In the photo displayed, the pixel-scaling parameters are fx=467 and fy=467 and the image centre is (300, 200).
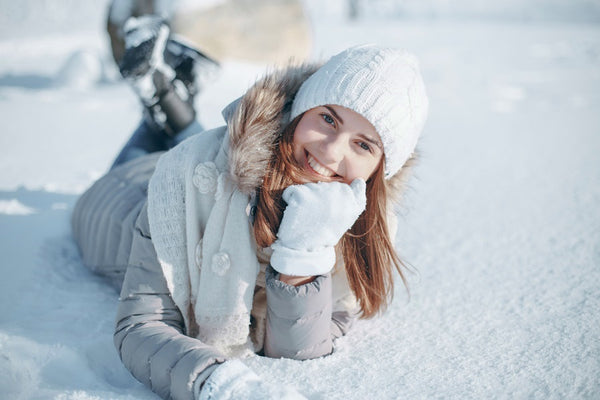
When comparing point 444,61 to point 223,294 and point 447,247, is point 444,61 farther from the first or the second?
point 223,294

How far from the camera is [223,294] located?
101cm

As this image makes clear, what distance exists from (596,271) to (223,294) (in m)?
1.15

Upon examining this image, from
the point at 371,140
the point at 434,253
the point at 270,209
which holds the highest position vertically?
the point at 371,140

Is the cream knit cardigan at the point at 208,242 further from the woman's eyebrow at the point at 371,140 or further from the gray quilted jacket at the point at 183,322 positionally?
the woman's eyebrow at the point at 371,140

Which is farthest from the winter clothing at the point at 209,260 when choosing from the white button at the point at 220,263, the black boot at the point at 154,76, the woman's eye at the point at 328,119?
the black boot at the point at 154,76

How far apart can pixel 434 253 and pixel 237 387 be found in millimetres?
997

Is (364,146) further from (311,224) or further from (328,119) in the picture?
(311,224)

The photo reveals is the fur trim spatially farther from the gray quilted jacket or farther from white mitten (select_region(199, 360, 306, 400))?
white mitten (select_region(199, 360, 306, 400))

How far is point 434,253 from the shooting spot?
5.24 feet

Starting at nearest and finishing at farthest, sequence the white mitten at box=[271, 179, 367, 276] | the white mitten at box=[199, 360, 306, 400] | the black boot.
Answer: the white mitten at box=[199, 360, 306, 400], the white mitten at box=[271, 179, 367, 276], the black boot

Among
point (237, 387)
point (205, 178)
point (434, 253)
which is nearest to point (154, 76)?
point (205, 178)

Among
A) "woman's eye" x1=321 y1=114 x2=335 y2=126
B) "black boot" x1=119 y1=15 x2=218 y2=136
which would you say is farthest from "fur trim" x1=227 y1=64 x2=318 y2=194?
"black boot" x1=119 y1=15 x2=218 y2=136

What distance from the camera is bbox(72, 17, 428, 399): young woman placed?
0.94 metres

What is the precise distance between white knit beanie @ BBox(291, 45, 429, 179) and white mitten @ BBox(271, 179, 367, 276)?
165 mm
